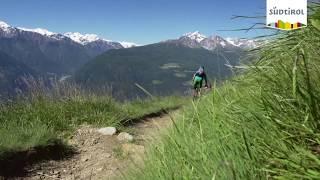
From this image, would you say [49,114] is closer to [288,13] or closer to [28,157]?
[28,157]

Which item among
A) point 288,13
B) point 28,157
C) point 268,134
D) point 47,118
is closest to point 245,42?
point 288,13

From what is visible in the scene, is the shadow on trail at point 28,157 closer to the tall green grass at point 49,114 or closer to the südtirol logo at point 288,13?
the tall green grass at point 49,114

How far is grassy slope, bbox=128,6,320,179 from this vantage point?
2771mm

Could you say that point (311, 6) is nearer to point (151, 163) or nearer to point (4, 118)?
point (151, 163)

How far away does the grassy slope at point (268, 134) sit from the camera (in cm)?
277

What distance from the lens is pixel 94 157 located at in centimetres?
1010

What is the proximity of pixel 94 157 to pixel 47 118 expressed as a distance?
2570 mm

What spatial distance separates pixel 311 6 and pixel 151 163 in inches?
75.9

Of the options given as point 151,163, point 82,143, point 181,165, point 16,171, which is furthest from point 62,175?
point 181,165

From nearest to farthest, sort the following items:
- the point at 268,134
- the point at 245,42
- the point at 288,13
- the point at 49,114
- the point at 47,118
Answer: the point at 268,134, the point at 288,13, the point at 245,42, the point at 47,118, the point at 49,114

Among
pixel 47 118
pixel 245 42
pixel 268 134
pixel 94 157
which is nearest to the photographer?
pixel 268 134

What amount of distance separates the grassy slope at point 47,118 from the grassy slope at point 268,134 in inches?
232

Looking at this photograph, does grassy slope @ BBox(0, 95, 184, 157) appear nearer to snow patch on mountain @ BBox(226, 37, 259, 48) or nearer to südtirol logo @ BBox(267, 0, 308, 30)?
snow patch on mountain @ BBox(226, 37, 259, 48)

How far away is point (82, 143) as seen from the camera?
36.6 ft
